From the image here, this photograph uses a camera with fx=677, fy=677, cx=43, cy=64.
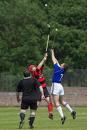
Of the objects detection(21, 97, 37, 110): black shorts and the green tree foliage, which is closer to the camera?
detection(21, 97, 37, 110): black shorts

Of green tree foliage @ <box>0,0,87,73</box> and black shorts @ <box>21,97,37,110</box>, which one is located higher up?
black shorts @ <box>21,97,37,110</box>

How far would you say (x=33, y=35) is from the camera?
5034cm

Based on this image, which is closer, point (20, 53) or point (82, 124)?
point (82, 124)

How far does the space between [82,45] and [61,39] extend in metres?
1.81

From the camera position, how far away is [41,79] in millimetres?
26766

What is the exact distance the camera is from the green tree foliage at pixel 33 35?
1940 inches

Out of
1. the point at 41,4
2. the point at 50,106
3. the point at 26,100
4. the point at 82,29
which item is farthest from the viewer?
the point at 41,4

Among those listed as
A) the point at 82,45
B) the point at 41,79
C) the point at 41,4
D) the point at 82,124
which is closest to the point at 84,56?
the point at 82,45

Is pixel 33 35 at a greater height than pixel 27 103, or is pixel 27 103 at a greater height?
pixel 27 103

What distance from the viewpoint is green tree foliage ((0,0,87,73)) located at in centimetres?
4928

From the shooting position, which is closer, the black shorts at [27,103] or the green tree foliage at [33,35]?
the black shorts at [27,103]

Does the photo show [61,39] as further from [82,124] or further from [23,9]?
[82,124]

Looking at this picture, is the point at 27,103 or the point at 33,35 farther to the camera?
the point at 33,35

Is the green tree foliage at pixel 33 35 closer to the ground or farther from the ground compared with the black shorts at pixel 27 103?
closer to the ground
